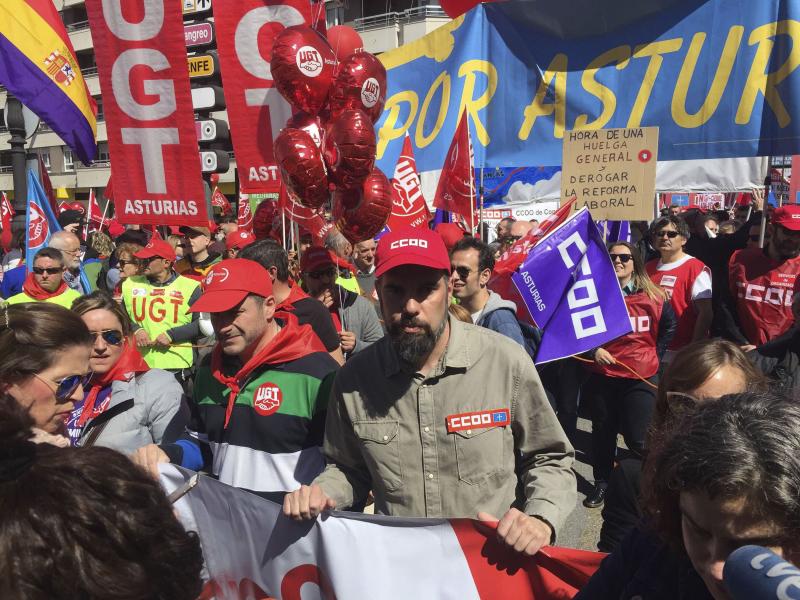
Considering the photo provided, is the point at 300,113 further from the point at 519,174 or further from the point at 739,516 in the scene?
the point at 519,174

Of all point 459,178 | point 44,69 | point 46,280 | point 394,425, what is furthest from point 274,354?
point 459,178

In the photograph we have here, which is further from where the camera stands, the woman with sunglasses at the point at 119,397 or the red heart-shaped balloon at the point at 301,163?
the red heart-shaped balloon at the point at 301,163

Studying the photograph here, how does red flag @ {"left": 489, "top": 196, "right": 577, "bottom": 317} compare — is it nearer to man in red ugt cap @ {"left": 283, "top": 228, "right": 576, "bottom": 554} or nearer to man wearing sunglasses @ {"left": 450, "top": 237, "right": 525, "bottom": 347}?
man wearing sunglasses @ {"left": 450, "top": 237, "right": 525, "bottom": 347}

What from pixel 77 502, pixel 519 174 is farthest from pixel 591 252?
pixel 519 174

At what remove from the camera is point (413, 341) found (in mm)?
2240

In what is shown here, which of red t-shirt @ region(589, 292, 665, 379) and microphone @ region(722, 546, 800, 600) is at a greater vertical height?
microphone @ region(722, 546, 800, 600)

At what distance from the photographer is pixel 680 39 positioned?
6.04 meters

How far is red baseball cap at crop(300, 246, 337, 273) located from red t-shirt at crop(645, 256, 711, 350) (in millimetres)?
2632

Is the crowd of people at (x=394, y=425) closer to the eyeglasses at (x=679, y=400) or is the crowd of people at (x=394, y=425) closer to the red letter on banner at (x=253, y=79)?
the eyeglasses at (x=679, y=400)

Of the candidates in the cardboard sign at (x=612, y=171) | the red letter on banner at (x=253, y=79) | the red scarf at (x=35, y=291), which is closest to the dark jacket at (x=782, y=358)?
the cardboard sign at (x=612, y=171)

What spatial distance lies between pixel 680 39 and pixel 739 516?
586 cm

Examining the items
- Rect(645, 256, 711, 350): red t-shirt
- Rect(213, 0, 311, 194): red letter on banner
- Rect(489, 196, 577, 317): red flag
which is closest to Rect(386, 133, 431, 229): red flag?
Rect(489, 196, 577, 317): red flag

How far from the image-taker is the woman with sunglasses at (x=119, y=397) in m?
2.68

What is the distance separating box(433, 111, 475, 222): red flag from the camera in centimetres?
669
